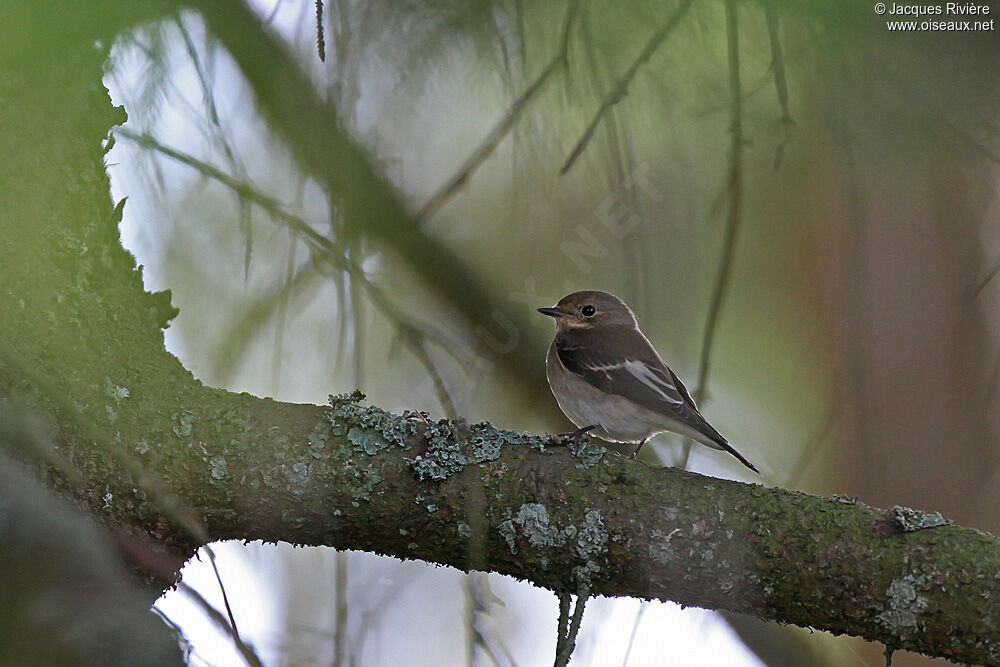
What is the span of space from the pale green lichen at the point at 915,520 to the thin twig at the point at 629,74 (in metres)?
1.20

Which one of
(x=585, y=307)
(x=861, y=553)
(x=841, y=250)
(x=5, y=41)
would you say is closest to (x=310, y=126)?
(x=5, y=41)

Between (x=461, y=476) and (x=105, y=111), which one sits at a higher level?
(x=105, y=111)

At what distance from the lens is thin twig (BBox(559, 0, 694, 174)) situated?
1880 mm

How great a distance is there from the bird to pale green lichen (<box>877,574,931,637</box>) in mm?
1228

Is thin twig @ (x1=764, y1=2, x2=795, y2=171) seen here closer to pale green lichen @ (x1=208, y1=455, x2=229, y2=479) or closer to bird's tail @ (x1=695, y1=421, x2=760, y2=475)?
bird's tail @ (x1=695, y1=421, x2=760, y2=475)

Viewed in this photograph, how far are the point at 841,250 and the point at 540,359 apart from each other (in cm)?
162

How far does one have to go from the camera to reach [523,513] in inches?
90.4

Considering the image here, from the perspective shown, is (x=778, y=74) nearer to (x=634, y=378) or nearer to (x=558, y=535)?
(x=558, y=535)

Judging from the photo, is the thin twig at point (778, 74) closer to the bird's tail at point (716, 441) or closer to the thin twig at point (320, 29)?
the thin twig at point (320, 29)

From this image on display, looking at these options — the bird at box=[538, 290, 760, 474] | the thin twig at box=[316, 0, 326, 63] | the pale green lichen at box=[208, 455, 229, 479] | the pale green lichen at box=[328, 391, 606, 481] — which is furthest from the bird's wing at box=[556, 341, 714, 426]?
the thin twig at box=[316, 0, 326, 63]

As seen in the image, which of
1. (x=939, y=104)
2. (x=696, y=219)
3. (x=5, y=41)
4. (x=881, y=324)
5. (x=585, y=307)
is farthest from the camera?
(x=585, y=307)

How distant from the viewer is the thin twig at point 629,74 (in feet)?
6.17

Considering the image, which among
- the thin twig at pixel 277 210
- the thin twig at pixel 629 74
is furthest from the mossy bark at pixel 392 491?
the thin twig at pixel 629 74

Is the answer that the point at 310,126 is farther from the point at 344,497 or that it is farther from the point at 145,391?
the point at 344,497
